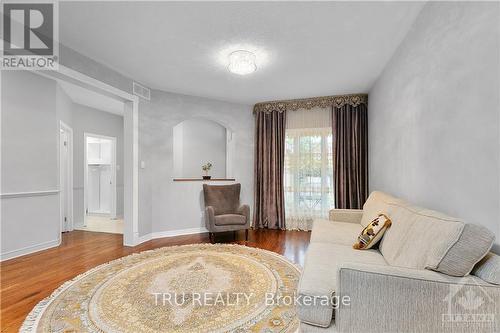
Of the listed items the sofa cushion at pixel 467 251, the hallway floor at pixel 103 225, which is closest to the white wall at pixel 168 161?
the hallway floor at pixel 103 225

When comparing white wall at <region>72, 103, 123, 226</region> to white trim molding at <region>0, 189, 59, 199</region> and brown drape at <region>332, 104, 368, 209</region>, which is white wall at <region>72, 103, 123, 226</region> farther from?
brown drape at <region>332, 104, 368, 209</region>

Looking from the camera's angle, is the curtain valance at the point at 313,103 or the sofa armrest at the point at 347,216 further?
the curtain valance at the point at 313,103

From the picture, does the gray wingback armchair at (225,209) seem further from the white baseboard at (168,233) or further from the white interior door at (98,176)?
the white interior door at (98,176)

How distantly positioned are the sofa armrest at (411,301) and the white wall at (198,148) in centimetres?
424

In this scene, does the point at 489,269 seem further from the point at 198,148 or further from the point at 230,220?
the point at 198,148

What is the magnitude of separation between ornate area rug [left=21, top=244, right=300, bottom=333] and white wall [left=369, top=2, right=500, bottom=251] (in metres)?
1.39

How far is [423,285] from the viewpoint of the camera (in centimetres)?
109

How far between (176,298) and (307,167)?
320 cm

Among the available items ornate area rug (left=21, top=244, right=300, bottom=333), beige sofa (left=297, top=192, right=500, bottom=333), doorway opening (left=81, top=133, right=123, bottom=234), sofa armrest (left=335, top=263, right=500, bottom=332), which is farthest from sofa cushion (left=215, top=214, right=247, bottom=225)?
doorway opening (left=81, top=133, right=123, bottom=234)

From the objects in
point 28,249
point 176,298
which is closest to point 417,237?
point 176,298

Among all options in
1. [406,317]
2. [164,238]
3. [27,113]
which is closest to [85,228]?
[164,238]

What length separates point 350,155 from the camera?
4082 millimetres

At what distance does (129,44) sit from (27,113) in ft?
6.47

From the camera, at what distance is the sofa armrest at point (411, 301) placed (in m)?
1.05
